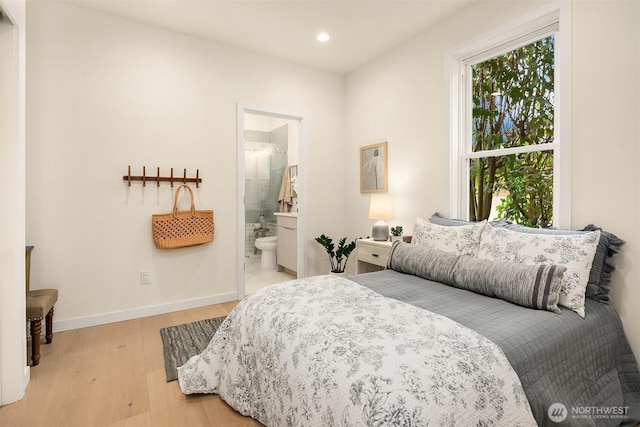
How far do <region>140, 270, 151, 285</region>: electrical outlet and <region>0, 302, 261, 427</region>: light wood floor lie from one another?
541mm

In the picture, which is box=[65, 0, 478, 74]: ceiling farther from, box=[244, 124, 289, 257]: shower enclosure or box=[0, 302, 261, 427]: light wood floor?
box=[0, 302, 261, 427]: light wood floor

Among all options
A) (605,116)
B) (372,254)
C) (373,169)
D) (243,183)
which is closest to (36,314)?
(243,183)

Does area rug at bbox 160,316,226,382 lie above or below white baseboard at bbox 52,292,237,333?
below

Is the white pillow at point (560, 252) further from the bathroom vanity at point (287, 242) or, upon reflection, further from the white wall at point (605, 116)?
the bathroom vanity at point (287, 242)

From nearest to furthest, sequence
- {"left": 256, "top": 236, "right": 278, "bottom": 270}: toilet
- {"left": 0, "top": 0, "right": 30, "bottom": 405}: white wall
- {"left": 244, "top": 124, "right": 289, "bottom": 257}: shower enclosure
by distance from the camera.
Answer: {"left": 0, "top": 0, "right": 30, "bottom": 405}: white wall, {"left": 256, "top": 236, "right": 278, "bottom": 270}: toilet, {"left": 244, "top": 124, "right": 289, "bottom": 257}: shower enclosure

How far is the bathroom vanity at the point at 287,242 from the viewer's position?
4.49 metres

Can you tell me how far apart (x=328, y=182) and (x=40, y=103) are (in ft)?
9.25

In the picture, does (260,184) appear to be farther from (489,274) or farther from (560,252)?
(560,252)

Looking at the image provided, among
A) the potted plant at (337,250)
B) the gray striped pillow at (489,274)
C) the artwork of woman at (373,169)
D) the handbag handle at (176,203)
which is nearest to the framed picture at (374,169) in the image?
the artwork of woman at (373,169)

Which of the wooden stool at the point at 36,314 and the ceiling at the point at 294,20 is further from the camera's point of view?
the ceiling at the point at 294,20

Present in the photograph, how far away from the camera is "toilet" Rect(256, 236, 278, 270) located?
16.9 ft

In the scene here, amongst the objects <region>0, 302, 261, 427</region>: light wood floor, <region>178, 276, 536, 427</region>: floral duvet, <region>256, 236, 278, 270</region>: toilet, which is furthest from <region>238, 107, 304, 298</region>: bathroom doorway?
<region>178, 276, 536, 427</region>: floral duvet

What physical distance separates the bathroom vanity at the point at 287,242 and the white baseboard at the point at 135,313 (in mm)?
1168

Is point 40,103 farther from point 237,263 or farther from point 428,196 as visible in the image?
point 428,196
